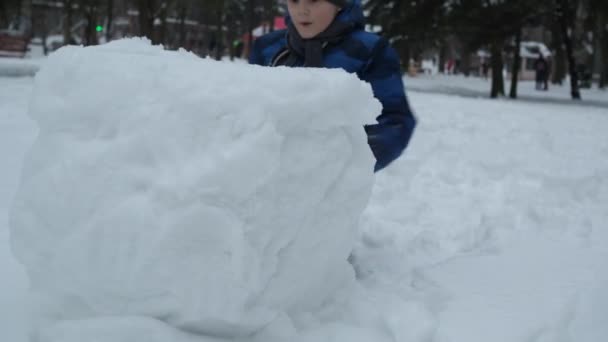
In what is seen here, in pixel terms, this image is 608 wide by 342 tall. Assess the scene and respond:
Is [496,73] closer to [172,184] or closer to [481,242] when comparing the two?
[481,242]

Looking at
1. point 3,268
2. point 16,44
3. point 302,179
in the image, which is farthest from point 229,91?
point 16,44

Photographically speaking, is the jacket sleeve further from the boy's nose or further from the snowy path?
the snowy path

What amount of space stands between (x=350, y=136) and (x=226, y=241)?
597 millimetres

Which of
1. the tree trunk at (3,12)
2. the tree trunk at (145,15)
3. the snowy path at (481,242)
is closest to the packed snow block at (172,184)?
the snowy path at (481,242)

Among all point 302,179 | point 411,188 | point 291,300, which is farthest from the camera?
point 411,188

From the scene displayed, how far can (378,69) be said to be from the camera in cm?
294

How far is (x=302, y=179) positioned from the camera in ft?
6.05

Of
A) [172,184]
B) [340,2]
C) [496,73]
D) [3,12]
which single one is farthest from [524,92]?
[172,184]

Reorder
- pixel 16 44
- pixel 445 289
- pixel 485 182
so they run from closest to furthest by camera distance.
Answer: pixel 445 289 < pixel 485 182 < pixel 16 44

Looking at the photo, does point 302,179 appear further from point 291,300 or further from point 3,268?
point 3,268

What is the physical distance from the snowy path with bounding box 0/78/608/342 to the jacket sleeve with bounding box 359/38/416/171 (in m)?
0.58

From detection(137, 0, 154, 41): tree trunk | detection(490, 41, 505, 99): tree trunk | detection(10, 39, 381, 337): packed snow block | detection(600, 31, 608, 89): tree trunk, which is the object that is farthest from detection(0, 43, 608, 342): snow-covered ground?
detection(600, 31, 608, 89): tree trunk

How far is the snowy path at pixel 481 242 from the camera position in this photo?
91.8 inches

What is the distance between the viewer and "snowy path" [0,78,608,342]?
233cm
